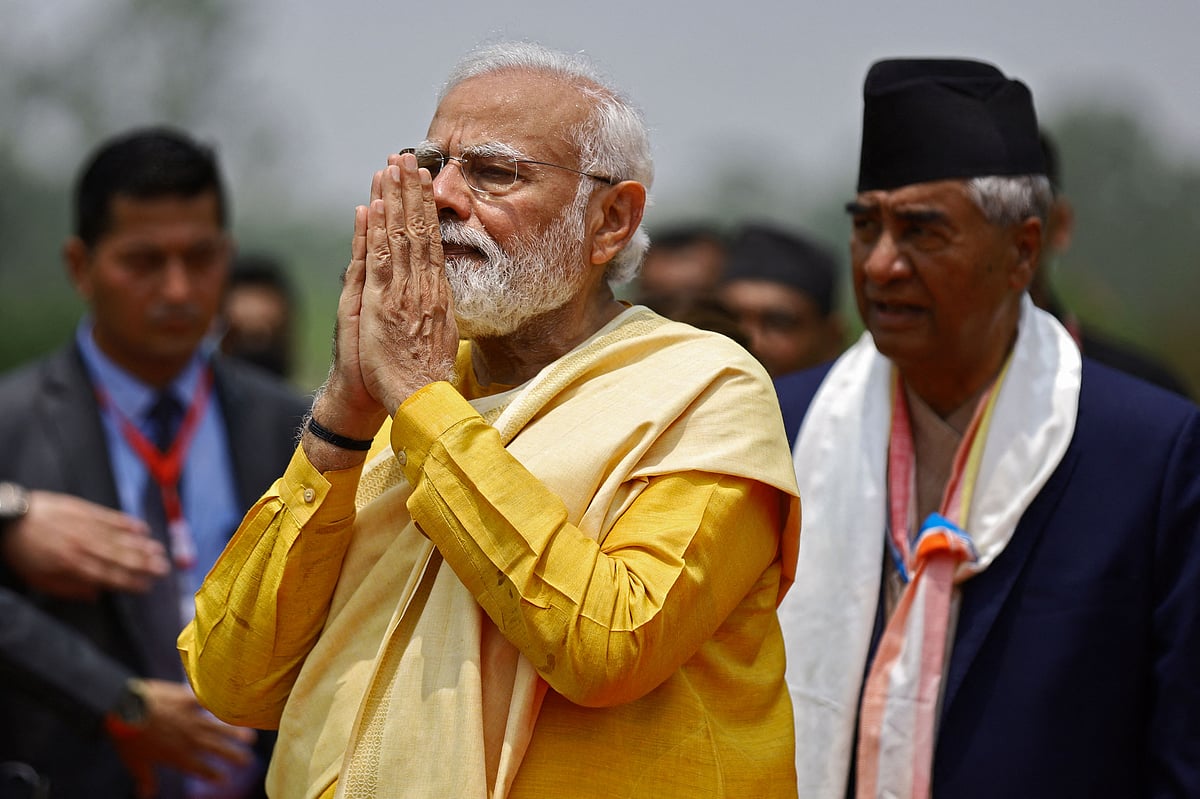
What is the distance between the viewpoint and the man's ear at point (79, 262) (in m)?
5.14

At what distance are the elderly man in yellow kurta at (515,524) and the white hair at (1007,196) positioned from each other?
1.11 meters

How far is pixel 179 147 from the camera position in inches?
207

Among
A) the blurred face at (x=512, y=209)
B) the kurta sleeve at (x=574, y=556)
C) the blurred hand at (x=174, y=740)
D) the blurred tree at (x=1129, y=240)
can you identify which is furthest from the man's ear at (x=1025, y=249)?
the blurred tree at (x=1129, y=240)

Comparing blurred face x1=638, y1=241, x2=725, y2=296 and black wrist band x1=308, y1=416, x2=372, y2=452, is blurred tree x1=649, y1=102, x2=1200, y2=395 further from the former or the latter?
black wrist band x1=308, y1=416, x2=372, y2=452

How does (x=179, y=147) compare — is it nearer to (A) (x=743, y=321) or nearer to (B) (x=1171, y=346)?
(A) (x=743, y=321)

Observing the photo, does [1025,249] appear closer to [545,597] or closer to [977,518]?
[977,518]

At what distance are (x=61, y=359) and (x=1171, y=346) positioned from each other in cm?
524

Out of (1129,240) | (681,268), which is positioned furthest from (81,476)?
(1129,240)

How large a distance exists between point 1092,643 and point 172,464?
9.97 ft

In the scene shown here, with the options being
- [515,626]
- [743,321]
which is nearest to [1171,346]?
[743,321]

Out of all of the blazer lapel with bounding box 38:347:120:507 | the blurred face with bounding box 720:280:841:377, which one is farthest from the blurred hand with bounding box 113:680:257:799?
the blurred face with bounding box 720:280:841:377

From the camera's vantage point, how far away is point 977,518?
344 cm

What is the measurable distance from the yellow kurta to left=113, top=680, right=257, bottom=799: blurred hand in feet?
5.74

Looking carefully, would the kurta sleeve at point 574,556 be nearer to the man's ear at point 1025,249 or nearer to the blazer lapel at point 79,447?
the man's ear at point 1025,249
